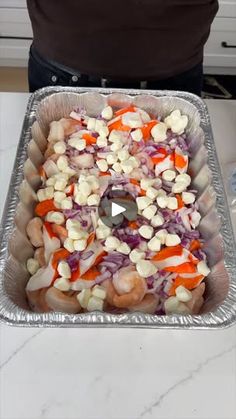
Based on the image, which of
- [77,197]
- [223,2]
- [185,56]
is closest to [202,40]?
[185,56]

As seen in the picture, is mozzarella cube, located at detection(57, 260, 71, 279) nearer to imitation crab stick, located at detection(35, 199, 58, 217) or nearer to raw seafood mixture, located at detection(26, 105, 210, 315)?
raw seafood mixture, located at detection(26, 105, 210, 315)

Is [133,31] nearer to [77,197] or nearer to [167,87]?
[167,87]

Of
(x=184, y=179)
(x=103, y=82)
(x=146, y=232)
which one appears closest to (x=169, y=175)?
(x=184, y=179)

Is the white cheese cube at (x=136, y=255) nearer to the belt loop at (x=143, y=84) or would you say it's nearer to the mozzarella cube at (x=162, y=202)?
the mozzarella cube at (x=162, y=202)

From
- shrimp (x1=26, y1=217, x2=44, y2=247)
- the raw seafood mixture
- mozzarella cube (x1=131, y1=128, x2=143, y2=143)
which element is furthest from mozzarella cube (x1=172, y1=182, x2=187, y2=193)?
shrimp (x1=26, y1=217, x2=44, y2=247)
